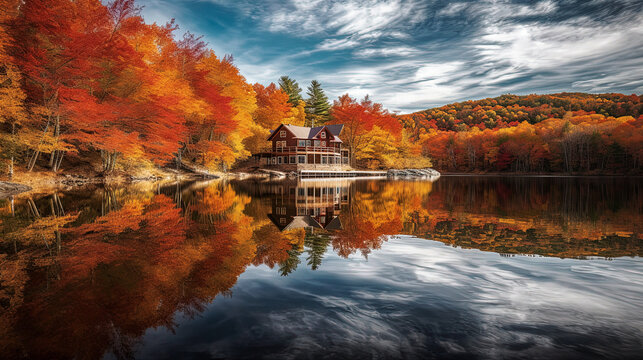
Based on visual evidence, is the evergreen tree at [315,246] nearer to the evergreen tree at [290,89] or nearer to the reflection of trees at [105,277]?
the reflection of trees at [105,277]

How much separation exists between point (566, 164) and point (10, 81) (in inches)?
2992

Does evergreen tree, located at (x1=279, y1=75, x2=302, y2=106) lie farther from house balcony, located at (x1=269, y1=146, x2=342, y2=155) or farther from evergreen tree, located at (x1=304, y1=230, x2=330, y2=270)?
evergreen tree, located at (x1=304, y1=230, x2=330, y2=270)

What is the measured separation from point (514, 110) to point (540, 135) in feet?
93.6

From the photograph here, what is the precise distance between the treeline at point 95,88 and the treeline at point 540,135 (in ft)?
188

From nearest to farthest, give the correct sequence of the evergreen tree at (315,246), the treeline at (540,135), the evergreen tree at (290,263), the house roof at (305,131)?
the evergreen tree at (290,263), the evergreen tree at (315,246), the house roof at (305,131), the treeline at (540,135)

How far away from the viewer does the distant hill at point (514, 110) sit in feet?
241

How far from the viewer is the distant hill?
7344 cm

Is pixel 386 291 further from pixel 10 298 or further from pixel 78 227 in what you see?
pixel 78 227

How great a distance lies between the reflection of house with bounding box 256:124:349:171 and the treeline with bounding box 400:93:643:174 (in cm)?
3090

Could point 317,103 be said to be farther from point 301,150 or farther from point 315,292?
point 315,292

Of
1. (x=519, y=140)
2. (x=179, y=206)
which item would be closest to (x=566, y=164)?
(x=519, y=140)

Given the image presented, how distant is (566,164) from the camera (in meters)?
59.6

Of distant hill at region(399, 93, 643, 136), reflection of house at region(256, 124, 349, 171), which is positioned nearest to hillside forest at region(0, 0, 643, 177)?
reflection of house at region(256, 124, 349, 171)

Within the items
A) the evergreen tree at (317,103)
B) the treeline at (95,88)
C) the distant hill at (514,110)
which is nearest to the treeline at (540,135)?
the distant hill at (514,110)
